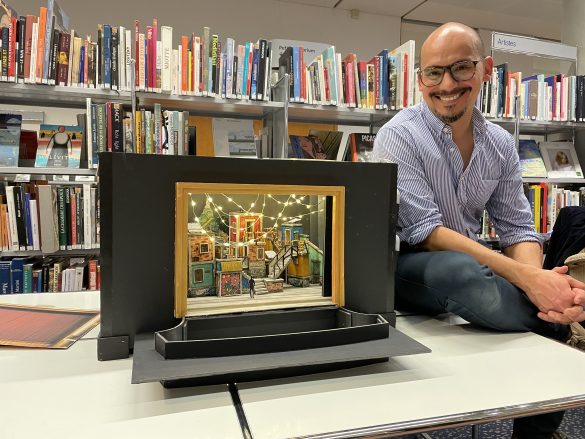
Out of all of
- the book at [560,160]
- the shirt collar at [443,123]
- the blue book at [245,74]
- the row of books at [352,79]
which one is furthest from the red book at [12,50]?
the book at [560,160]

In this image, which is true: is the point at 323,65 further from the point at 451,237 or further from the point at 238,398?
the point at 238,398

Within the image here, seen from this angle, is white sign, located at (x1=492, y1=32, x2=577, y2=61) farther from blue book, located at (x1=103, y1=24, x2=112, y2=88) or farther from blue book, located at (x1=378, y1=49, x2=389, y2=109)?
blue book, located at (x1=103, y1=24, x2=112, y2=88)

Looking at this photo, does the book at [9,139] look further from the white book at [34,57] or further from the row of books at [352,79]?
the row of books at [352,79]

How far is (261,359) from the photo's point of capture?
0.61 metres

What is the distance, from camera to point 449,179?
1271 mm

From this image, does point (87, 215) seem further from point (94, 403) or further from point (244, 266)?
point (94, 403)

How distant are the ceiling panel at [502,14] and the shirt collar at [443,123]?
3.57 m

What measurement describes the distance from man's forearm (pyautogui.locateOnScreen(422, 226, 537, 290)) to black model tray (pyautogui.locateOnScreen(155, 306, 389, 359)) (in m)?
0.39

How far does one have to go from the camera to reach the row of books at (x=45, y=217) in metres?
2.12

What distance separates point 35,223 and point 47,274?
0.27m

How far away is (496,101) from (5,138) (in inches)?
118

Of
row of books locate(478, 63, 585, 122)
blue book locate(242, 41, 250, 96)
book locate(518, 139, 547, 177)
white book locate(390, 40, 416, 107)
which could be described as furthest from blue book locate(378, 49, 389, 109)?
book locate(518, 139, 547, 177)

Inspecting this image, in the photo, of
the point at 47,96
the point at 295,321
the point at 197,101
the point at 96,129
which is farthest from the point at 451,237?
the point at 47,96

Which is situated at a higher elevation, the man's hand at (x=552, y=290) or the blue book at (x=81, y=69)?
the blue book at (x=81, y=69)
